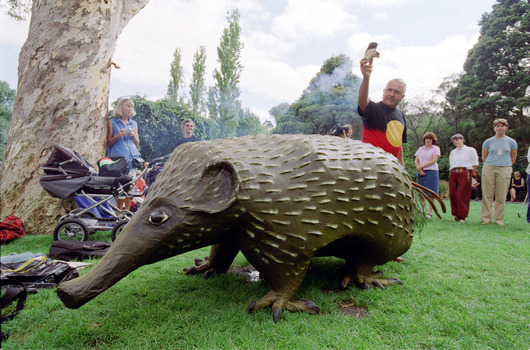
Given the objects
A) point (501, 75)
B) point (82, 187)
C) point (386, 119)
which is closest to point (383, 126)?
point (386, 119)

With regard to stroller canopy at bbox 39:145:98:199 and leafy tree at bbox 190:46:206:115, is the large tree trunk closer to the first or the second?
stroller canopy at bbox 39:145:98:199

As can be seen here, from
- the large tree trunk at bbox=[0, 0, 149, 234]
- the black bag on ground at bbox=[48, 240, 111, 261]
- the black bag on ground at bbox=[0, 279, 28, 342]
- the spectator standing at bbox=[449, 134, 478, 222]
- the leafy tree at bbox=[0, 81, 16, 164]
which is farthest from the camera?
the leafy tree at bbox=[0, 81, 16, 164]

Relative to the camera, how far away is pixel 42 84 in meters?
5.37

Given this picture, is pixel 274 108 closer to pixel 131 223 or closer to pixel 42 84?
pixel 42 84

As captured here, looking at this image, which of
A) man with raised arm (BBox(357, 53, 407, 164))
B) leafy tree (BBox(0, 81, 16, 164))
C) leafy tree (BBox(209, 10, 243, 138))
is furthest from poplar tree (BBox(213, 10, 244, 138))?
man with raised arm (BBox(357, 53, 407, 164))

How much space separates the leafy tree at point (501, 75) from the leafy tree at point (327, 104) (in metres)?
8.19

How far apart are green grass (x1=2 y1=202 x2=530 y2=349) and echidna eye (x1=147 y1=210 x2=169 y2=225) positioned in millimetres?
696

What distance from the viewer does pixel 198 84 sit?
93.2ft

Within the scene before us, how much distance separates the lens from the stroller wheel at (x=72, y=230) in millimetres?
4578

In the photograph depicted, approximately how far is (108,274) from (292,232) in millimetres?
1215

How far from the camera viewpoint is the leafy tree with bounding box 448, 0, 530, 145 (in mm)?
20469

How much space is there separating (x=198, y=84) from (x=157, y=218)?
93.1 ft

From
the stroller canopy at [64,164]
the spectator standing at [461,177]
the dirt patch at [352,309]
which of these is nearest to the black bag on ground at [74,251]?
the stroller canopy at [64,164]

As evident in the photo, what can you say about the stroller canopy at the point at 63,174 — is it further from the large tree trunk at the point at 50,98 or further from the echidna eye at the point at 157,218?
the echidna eye at the point at 157,218
